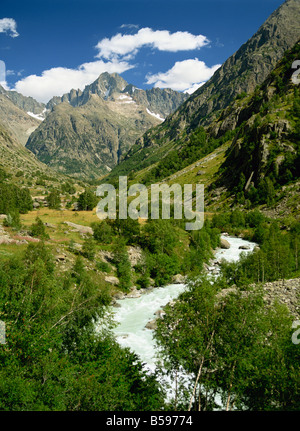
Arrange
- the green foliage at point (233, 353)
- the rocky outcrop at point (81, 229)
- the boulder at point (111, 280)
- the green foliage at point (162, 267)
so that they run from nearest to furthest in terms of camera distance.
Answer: the green foliage at point (233, 353)
the boulder at point (111, 280)
the green foliage at point (162, 267)
the rocky outcrop at point (81, 229)

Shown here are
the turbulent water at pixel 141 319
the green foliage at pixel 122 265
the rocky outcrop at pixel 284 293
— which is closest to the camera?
the turbulent water at pixel 141 319

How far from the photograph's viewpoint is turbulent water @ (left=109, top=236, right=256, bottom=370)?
1131 inches

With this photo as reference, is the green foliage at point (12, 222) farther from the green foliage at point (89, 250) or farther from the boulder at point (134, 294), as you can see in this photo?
the boulder at point (134, 294)

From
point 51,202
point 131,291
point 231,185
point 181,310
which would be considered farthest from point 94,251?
point 231,185

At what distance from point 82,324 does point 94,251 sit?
28811 millimetres

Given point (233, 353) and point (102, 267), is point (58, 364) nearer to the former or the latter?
point (233, 353)

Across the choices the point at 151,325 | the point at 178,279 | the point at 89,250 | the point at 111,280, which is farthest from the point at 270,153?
the point at 151,325

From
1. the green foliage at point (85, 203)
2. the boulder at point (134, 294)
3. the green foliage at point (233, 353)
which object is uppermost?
the green foliage at point (85, 203)

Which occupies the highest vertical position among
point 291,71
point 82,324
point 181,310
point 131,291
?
point 291,71

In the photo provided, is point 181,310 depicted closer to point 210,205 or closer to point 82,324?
point 82,324

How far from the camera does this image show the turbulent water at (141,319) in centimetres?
2874

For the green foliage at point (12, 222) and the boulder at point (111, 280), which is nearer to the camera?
the boulder at point (111, 280)

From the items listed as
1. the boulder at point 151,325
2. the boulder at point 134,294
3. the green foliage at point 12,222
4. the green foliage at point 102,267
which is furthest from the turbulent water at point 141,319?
the green foliage at point 12,222
